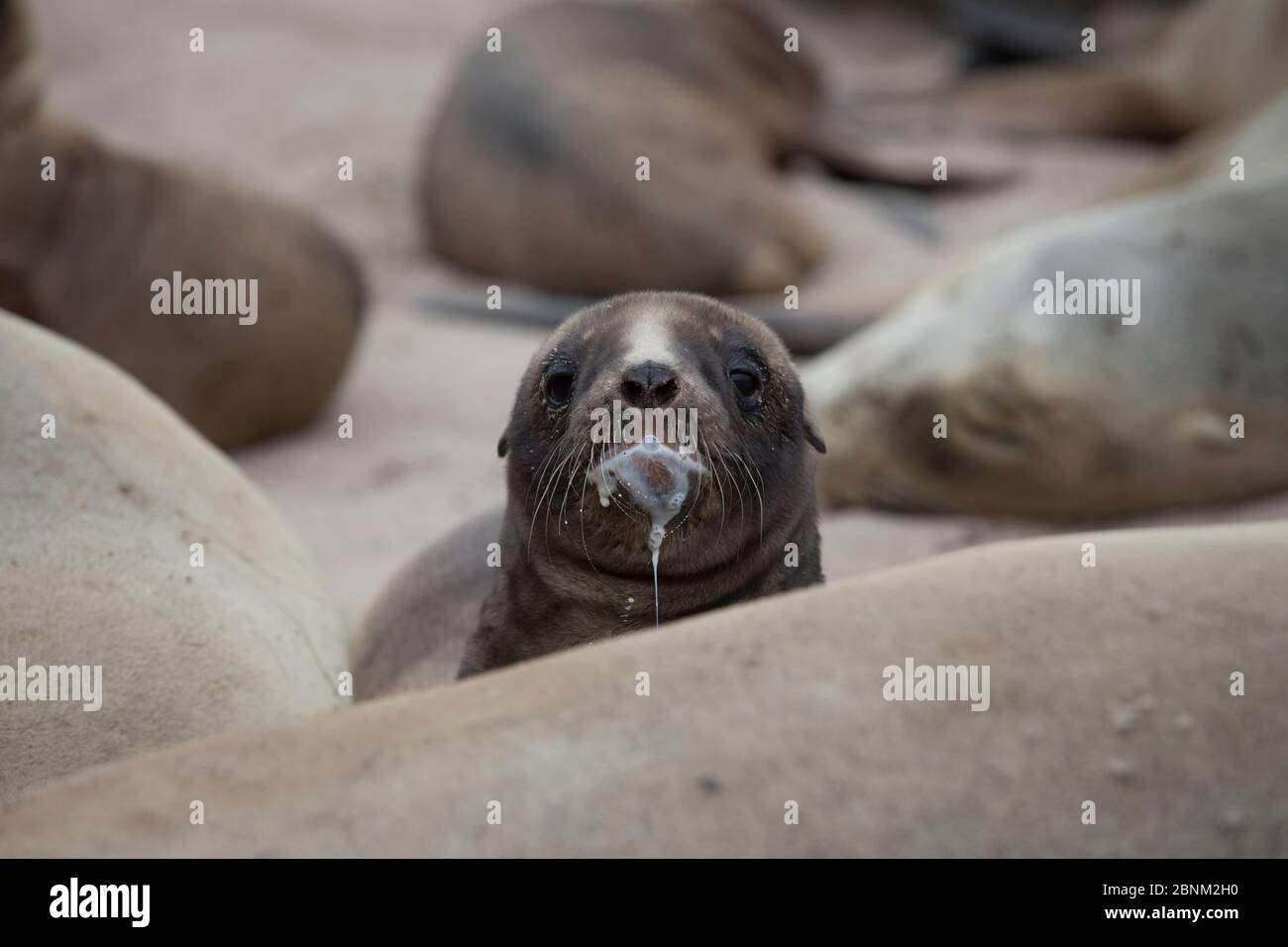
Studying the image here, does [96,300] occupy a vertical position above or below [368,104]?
below

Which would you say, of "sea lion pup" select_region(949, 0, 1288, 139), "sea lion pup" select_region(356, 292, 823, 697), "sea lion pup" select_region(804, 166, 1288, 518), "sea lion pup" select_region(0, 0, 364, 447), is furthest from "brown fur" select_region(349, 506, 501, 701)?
"sea lion pup" select_region(949, 0, 1288, 139)

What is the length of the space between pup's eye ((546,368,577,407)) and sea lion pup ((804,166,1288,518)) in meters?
2.22

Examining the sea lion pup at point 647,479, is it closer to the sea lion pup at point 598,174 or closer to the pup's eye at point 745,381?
the pup's eye at point 745,381

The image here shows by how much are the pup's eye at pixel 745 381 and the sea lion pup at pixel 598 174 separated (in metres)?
4.77

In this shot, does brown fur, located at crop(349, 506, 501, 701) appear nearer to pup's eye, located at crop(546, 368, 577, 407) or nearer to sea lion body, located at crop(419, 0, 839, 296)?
pup's eye, located at crop(546, 368, 577, 407)

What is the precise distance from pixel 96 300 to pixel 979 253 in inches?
117

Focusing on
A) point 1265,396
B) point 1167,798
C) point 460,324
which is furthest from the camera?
point 460,324

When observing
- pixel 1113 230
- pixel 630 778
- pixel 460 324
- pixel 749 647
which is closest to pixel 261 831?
pixel 630 778

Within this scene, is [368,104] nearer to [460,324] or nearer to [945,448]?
[460,324]

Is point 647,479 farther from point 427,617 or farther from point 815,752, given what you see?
point 427,617

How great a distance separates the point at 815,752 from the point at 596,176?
6.13 metres

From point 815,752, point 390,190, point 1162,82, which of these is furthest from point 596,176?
point 815,752

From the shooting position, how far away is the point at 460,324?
7.23 m

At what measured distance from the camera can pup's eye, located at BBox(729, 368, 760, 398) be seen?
286cm
